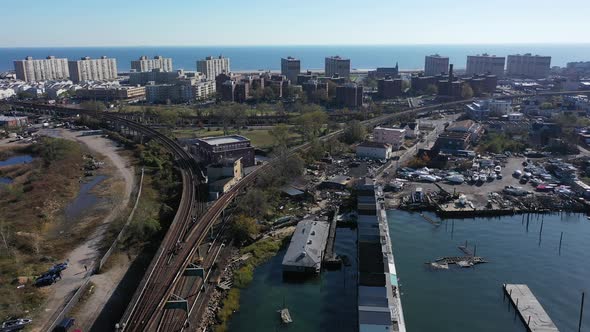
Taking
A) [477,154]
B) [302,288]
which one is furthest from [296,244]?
[477,154]

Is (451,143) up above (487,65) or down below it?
below

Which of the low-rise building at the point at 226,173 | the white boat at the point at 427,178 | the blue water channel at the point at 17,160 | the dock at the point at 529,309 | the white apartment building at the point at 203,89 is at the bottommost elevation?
the blue water channel at the point at 17,160

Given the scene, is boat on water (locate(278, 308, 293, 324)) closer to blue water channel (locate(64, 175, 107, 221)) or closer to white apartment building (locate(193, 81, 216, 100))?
blue water channel (locate(64, 175, 107, 221))

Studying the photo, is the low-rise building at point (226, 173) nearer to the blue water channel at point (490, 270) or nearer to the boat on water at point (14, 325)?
the blue water channel at point (490, 270)

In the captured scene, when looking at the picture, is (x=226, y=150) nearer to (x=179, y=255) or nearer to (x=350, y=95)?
(x=179, y=255)

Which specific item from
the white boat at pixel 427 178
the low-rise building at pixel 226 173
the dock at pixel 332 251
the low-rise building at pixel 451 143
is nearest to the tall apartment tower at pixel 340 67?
the low-rise building at pixel 451 143

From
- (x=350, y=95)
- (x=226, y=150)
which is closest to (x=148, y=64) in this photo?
(x=350, y=95)

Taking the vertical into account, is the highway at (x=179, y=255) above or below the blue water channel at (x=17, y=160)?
above
